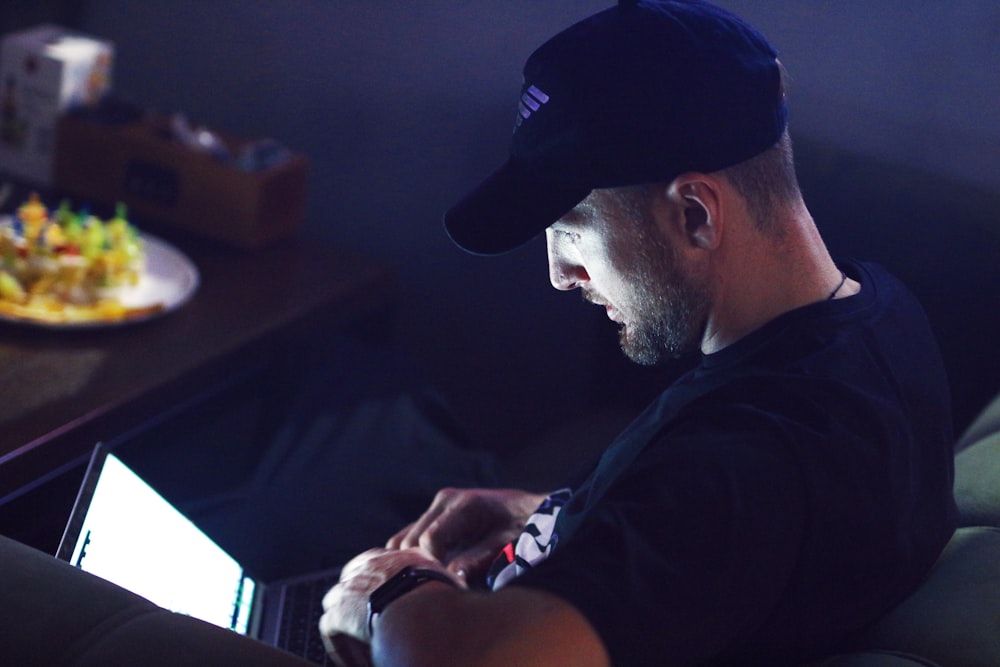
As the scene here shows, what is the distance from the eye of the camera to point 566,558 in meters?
0.77

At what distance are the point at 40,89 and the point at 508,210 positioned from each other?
1.25 meters

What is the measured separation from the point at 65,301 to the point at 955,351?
124cm

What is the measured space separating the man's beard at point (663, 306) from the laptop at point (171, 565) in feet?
1.62

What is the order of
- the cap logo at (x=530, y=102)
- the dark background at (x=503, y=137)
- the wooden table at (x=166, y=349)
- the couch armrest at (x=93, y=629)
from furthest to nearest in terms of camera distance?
the dark background at (x=503, y=137), the wooden table at (x=166, y=349), the cap logo at (x=530, y=102), the couch armrest at (x=93, y=629)

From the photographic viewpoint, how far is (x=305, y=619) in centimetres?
127

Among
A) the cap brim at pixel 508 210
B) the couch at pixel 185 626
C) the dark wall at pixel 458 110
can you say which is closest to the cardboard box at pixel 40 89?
the dark wall at pixel 458 110

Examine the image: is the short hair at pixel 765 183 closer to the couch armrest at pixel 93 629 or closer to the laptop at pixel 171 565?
the couch armrest at pixel 93 629

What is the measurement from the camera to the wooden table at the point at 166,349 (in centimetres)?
128

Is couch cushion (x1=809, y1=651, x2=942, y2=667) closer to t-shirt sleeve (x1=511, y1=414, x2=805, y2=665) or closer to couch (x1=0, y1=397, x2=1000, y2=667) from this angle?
couch (x1=0, y1=397, x2=1000, y2=667)

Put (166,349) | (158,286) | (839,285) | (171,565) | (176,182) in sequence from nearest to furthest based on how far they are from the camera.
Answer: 1. (839,285)
2. (171,565)
3. (166,349)
4. (158,286)
5. (176,182)

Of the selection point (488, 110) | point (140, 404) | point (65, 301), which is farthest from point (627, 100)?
point (488, 110)

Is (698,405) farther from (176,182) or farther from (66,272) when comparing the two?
(176,182)

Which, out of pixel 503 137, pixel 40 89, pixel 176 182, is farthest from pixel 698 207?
pixel 40 89

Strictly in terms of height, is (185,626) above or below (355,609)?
above
